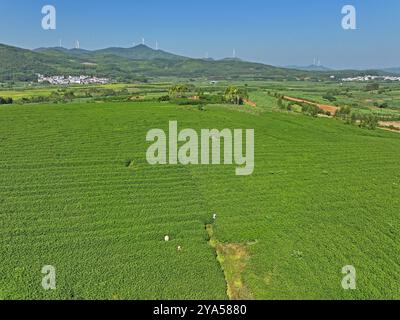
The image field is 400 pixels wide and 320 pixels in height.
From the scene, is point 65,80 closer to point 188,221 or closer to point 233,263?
point 188,221

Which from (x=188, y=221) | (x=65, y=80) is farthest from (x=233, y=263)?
(x=65, y=80)

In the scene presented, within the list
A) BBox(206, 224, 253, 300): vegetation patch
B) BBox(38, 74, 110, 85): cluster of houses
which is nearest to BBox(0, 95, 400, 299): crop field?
BBox(206, 224, 253, 300): vegetation patch

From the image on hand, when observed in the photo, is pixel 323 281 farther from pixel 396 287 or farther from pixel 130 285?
pixel 130 285

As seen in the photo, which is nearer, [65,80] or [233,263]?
[233,263]

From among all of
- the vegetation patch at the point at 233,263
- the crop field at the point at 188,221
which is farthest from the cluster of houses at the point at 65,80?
the vegetation patch at the point at 233,263

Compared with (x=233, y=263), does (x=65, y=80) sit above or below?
above

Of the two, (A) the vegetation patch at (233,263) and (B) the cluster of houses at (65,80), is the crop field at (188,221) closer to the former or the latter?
(A) the vegetation patch at (233,263)

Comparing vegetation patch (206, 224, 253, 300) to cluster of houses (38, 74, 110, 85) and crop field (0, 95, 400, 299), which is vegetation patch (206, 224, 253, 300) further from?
cluster of houses (38, 74, 110, 85)

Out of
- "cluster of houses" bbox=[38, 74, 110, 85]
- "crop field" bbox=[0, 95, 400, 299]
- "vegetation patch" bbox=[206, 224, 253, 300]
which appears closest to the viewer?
"vegetation patch" bbox=[206, 224, 253, 300]
